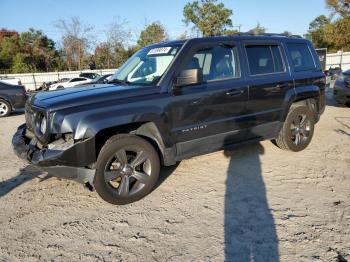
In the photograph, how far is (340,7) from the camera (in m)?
39.1

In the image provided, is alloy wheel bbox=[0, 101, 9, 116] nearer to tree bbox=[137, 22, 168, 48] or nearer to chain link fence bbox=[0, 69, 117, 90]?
chain link fence bbox=[0, 69, 117, 90]

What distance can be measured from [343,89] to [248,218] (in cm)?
845

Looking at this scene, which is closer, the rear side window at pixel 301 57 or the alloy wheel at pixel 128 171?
the alloy wheel at pixel 128 171

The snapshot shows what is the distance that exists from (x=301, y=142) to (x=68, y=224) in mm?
4299

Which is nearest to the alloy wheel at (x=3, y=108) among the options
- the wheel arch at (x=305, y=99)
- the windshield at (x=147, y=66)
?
the windshield at (x=147, y=66)

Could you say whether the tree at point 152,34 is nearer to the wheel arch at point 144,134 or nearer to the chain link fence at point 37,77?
the chain link fence at point 37,77

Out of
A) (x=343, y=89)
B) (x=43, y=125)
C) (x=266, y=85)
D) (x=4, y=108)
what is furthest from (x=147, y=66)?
(x=4, y=108)

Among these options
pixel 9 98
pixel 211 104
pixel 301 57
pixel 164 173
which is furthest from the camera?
pixel 9 98

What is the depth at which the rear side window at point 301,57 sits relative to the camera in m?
5.96

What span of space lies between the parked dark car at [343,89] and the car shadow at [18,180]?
9.13 metres

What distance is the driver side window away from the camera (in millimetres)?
4797

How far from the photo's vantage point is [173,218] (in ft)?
12.7

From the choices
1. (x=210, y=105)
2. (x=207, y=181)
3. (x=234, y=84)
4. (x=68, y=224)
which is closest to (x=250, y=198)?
(x=207, y=181)

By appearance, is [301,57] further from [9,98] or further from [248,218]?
[9,98]
